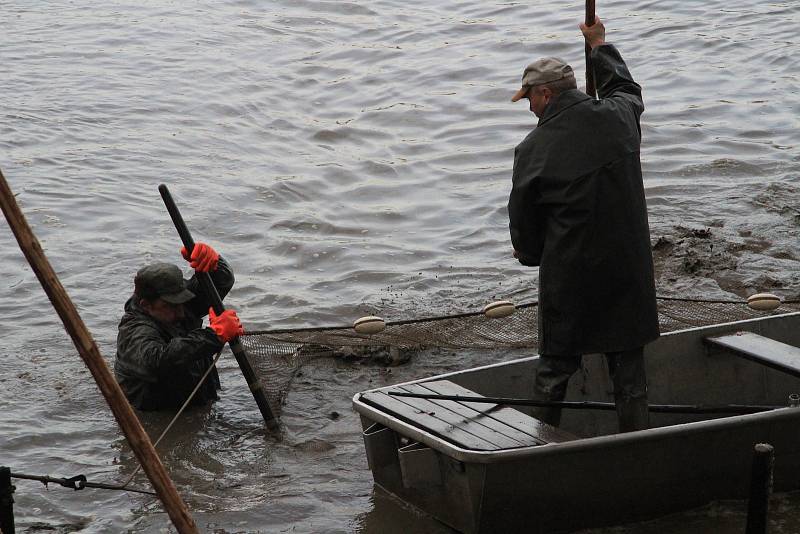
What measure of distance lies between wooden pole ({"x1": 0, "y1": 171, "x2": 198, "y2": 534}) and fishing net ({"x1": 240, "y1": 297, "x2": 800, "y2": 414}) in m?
3.26

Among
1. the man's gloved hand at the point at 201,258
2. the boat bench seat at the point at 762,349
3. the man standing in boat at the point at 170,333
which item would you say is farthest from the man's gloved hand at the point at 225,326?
the boat bench seat at the point at 762,349

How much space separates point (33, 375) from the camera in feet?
26.7

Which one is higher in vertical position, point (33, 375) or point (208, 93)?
point (208, 93)

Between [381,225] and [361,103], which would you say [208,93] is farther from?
[381,225]

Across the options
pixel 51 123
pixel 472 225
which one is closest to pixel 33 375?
pixel 472 225

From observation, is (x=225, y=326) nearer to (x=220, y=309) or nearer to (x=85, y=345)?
(x=220, y=309)

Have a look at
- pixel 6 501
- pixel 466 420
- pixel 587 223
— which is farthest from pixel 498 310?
pixel 6 501

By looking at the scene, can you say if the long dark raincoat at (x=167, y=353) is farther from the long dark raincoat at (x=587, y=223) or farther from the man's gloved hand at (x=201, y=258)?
the long dark raincoat at (x=587, y=223)

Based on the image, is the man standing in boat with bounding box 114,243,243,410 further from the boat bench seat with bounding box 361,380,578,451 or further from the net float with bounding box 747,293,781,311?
the net float with bounding box 747,293,781,311

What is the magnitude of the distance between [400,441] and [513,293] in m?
3.64

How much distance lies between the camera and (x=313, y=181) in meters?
12.5

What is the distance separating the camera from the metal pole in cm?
477

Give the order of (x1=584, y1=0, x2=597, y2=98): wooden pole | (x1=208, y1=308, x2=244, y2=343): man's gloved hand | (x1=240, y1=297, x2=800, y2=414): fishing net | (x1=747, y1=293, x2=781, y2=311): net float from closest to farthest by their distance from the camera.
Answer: (x1=584, y1=0, x2=597, y2=98): wooden pole < (x1=208, y1=308, x2=244, y2=343): man's gloved hand < (x1=747, y1=293, x2=781, y2=311): net float < (x1=240, y1=297, x2=800, y2=414): fishing net

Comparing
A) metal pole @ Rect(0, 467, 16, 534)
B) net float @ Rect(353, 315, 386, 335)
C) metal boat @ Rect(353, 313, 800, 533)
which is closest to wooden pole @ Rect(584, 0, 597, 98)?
metal boat @ Rect(353, 313, 800, 533)
